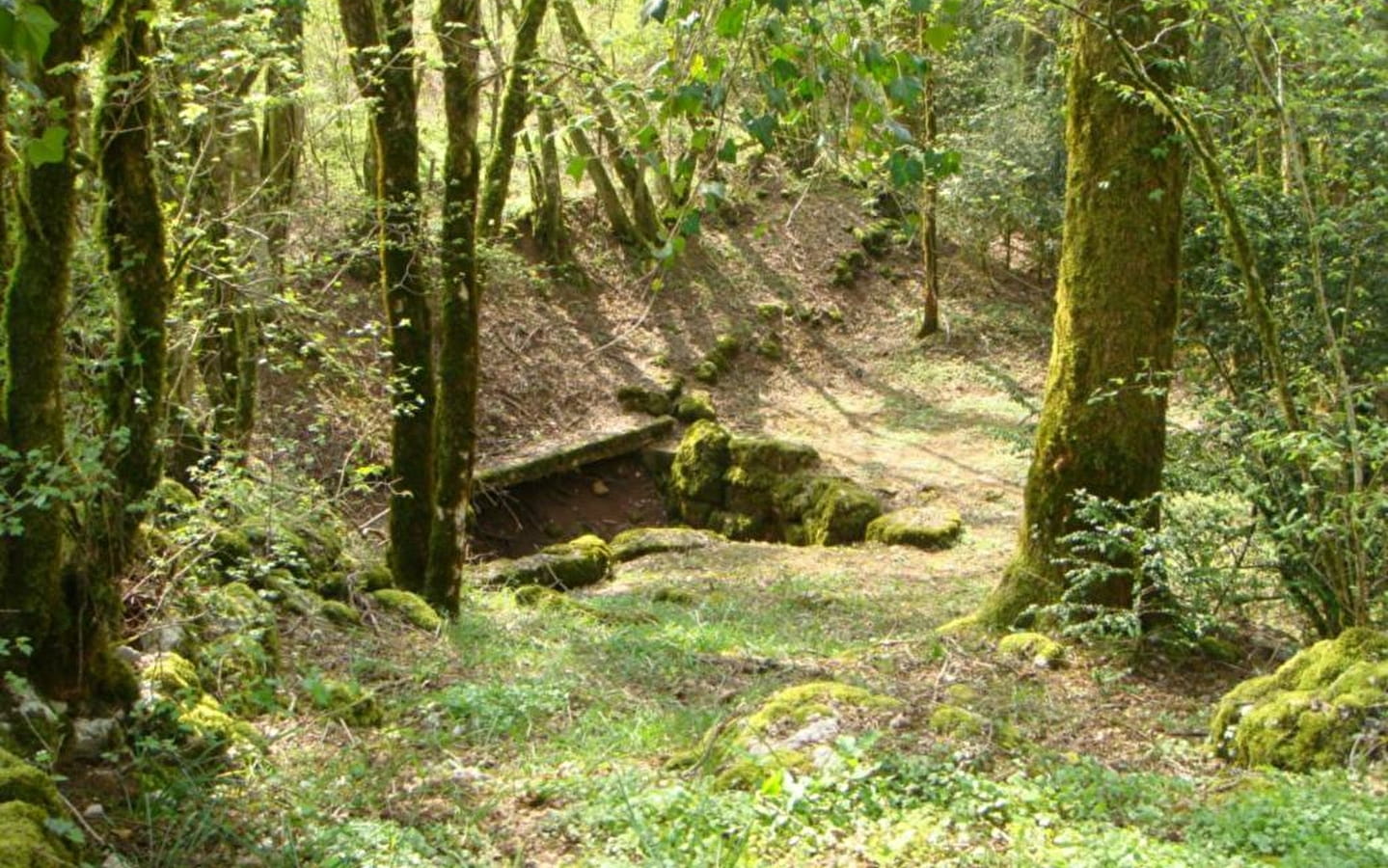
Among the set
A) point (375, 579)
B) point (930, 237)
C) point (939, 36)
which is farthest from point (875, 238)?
point (939, 36)

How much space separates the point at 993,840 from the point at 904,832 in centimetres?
30

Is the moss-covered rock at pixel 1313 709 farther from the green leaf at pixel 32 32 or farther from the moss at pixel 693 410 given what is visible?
the moss at pixel 693 410

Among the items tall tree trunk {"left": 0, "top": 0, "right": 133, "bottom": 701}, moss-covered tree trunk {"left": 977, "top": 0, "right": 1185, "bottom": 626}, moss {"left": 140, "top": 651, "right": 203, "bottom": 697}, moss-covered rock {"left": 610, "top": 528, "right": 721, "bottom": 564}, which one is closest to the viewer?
tall tree trunk {"left": 0, "top": 0, "right": 133, "bottom": 701}

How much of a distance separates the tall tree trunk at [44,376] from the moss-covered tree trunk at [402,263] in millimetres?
4061

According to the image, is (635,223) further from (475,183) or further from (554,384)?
(475,183)

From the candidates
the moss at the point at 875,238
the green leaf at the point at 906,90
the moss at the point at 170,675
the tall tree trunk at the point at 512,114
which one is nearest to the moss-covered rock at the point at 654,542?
the tall tree trunk at the point at 512,114

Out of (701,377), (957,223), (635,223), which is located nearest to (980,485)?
(701,377)

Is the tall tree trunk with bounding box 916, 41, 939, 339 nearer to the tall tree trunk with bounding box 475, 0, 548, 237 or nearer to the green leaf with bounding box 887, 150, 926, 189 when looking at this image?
the tall tree trunk with bounding box 475, 0, 548, 237

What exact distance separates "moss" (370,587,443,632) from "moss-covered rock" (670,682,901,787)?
381 cm

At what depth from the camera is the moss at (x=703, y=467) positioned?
16078 mm

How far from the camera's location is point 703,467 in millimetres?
16156

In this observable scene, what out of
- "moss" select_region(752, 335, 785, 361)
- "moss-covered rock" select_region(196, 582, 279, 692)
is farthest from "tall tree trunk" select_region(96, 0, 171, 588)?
"moss" select_region(752, 335, 785, 361)

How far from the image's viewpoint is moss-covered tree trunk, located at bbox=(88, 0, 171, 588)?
4.26 m

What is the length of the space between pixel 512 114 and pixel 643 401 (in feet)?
34.4
